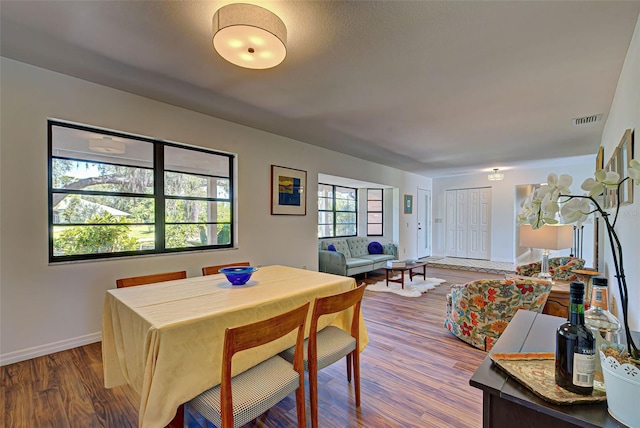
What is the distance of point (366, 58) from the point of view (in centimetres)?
231

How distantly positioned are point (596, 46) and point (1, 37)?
14.2 ft

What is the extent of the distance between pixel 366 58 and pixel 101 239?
3.08 m

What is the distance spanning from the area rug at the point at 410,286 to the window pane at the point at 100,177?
380cm

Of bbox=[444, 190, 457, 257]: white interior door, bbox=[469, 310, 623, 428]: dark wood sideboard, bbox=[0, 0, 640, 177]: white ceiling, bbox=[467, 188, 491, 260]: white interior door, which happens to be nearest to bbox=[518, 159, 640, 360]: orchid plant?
bbox=[469, 310, 623, 428]: dark wood sideboard

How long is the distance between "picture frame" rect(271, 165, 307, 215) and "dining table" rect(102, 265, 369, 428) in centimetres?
242

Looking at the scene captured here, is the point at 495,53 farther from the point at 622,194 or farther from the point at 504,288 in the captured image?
the point at 504,288

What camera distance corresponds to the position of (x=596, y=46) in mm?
2148

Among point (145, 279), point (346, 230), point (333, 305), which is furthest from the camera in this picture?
point (346, 230)

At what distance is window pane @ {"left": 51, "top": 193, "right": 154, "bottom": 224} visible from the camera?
2.78 metres

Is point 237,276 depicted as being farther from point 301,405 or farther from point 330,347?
point 301,405

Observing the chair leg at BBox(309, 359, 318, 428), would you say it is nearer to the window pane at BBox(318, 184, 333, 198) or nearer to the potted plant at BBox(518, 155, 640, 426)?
the potted plant at BBox(518, 155, 640, 426)

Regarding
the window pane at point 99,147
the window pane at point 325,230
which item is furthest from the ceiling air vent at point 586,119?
the window pane at point 99,147

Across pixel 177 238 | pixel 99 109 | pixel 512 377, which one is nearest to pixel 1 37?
pixel 99 109

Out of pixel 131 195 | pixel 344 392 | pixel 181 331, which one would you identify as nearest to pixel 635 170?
pixel 181 331
